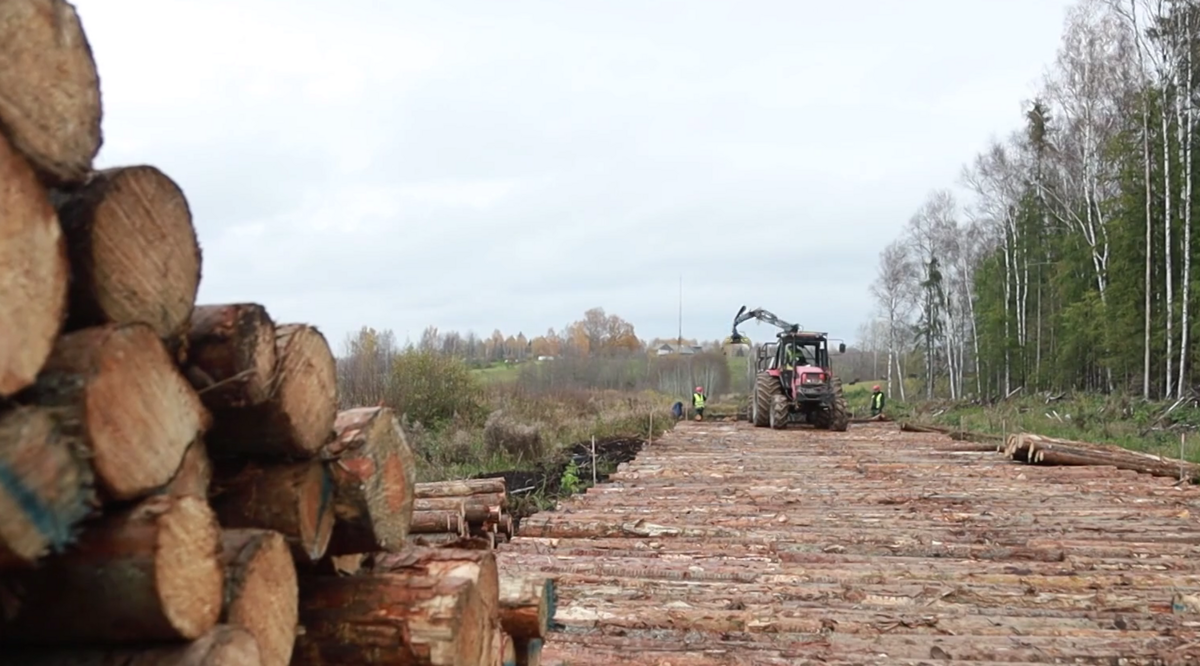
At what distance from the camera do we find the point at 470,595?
216 cm

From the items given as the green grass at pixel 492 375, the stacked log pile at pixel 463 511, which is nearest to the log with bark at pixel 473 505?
the stacked log pile at pixel 463 511

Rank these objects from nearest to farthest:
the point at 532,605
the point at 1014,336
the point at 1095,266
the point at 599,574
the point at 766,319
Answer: the point at 532,605 → the point at 599,574 → the point at 766,319 → the point at 1095,266 → the point at 1014,336

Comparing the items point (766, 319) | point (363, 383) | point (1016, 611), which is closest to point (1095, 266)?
point (766, 319)

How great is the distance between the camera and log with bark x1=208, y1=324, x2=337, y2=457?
1.96m

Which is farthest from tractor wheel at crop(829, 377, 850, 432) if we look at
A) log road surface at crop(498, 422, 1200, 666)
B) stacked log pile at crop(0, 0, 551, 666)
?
stacked log pile at crop(0, 0, 551, 666)

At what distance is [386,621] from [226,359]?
27.5 inches

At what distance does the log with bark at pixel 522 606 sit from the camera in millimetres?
2734

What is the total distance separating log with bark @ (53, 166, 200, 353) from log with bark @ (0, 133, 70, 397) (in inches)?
4.0

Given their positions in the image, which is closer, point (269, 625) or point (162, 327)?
point (162, 327)

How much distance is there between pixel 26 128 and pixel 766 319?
77.8 feet

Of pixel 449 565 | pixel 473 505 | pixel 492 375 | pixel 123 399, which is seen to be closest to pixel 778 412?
pixel 492 375

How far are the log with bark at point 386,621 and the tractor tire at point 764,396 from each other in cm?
1783

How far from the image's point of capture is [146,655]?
162cm

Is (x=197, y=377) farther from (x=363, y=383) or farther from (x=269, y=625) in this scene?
(x=363, y=383)
